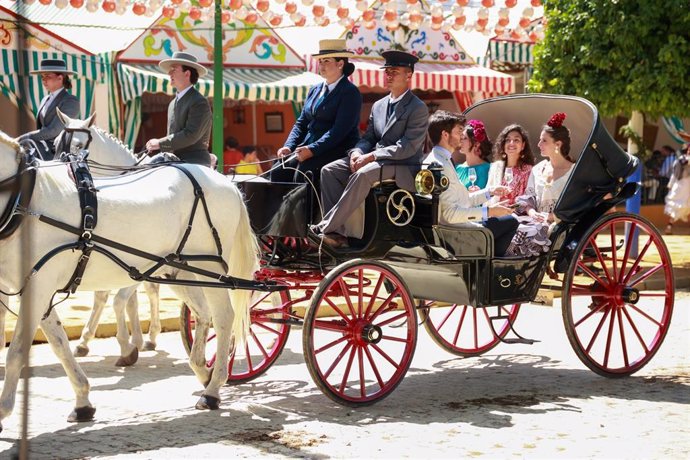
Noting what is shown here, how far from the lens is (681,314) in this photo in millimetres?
9438

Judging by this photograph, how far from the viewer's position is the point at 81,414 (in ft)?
18.6

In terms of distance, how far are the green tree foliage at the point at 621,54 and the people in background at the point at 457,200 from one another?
226 inches

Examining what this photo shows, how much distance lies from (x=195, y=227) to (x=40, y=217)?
42.5 inches

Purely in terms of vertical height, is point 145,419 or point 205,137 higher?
point 205,137

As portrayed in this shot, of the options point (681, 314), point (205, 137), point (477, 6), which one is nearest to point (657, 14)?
point (681, 314)

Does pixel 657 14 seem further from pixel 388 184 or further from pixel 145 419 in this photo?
pixel 145 419

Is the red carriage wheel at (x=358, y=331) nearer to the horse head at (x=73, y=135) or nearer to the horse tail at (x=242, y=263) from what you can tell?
the horse tail at (x=242, y=263)

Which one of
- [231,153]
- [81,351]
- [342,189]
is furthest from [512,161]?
[231,153]

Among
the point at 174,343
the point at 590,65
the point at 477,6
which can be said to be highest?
the point at 477,6

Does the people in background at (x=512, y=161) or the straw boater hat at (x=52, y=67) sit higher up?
the straw boater hat at (x=52, y=67)

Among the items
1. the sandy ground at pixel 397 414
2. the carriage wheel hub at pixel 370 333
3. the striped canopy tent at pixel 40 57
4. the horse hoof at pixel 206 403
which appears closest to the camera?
the sandy ground at pixel 397 414

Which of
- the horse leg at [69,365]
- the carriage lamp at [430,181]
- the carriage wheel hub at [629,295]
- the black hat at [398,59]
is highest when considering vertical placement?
the black hat at [398,59]

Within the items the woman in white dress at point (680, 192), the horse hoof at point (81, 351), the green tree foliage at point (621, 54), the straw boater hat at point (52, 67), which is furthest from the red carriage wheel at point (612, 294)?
the woman in white dress at point (680, 192)

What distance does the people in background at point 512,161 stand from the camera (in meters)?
7.52
